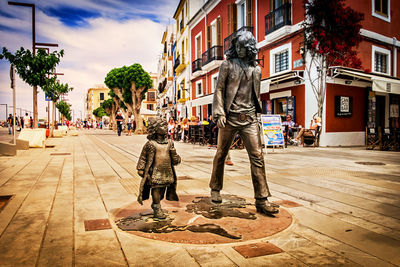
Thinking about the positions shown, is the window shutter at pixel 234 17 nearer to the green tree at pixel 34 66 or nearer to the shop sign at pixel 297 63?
the shop sign at pixel 297 63

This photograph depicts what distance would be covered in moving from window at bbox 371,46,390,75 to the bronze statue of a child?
1544 centimetres

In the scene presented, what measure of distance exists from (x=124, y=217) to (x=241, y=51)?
221cm

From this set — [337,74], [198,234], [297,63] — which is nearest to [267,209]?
[198,234]

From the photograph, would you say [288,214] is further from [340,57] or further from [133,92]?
[133,92]

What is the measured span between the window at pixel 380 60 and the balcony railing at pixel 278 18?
4666 mm

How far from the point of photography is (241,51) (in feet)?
11.3

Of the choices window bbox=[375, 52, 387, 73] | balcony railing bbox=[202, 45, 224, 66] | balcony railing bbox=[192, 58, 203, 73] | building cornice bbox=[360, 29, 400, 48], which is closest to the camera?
building cornice bbox=[360, 29, 400, 48]

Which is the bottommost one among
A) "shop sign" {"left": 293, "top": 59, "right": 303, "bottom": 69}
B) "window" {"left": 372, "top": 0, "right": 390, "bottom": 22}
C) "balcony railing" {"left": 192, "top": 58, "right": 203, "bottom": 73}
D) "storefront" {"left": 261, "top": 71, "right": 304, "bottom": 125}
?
"storefront" {"left": 261, "top": 71, "right": 304, "bottom": 125}

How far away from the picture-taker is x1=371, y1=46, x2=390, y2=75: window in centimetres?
1514

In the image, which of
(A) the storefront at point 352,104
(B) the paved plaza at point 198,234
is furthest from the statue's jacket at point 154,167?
(A) the storefront at point 352,104

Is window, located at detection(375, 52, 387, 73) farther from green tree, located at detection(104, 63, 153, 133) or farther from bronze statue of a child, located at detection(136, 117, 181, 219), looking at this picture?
green tree, located at detection(104, 63, 153, 133)

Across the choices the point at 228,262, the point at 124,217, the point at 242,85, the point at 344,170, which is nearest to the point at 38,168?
the point at 124,217

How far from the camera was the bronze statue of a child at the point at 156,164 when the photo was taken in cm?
293

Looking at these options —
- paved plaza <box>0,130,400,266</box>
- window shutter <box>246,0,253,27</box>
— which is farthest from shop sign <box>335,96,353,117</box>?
paved plaza <box>0,130,400,266</box>
